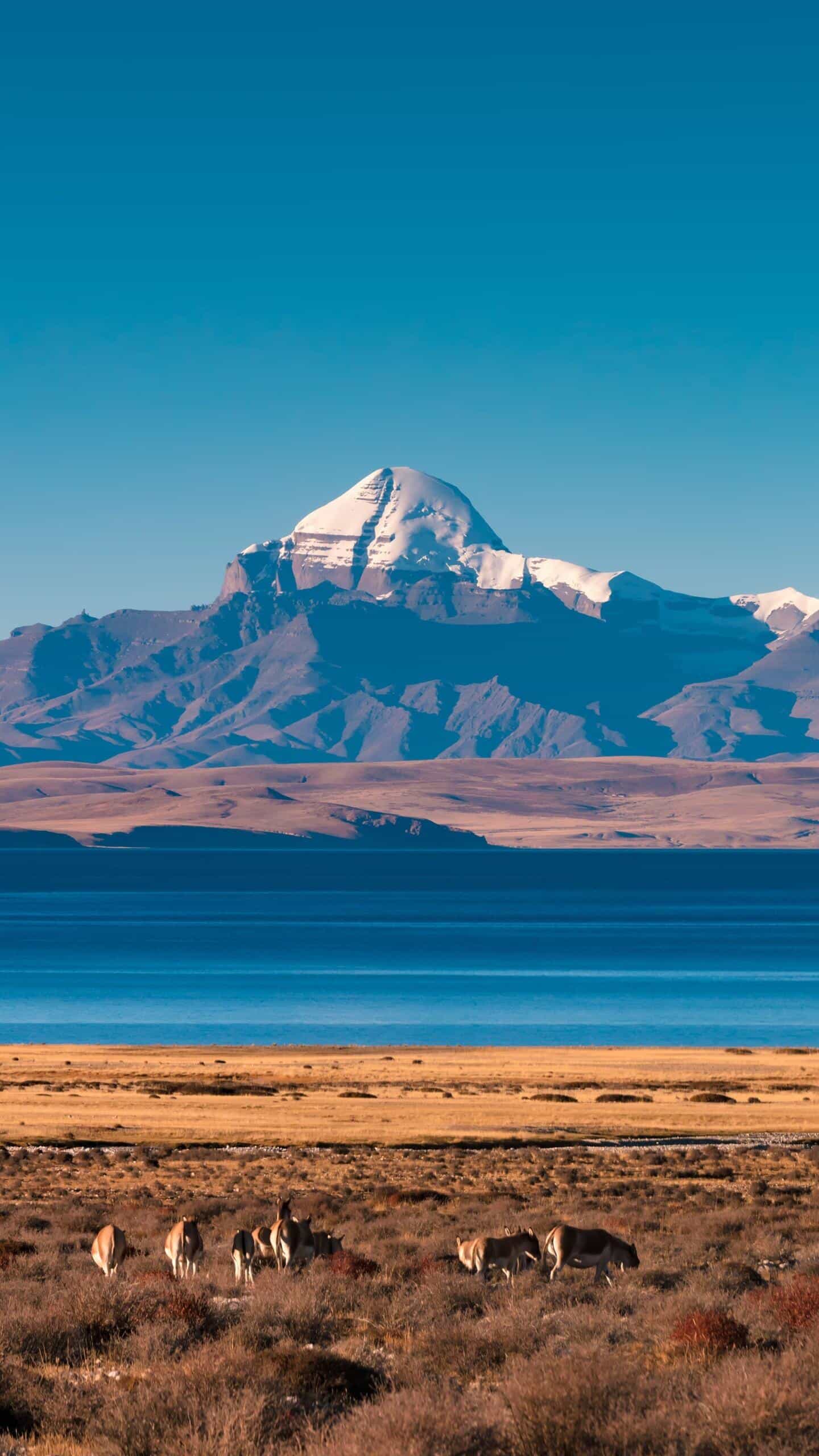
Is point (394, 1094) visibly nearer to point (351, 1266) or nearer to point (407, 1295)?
point (351, 1266)

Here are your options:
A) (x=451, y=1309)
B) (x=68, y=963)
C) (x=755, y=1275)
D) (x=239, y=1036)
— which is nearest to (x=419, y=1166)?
(x=755, y=1275)

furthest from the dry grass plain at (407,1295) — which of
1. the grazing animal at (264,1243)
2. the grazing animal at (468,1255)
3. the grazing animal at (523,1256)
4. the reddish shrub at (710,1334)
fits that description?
the grazing animal at (264,1243)

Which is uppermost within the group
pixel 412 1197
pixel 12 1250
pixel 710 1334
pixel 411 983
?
pixel 710 1334

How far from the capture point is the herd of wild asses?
49.4 feet

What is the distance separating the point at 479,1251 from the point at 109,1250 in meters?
3.65

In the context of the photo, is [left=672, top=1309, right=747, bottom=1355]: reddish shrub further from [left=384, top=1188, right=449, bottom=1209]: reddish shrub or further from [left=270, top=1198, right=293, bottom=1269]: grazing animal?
[left=384, top=1188, right=449, bottom=1209]: reddish shrub

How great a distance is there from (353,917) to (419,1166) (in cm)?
16840

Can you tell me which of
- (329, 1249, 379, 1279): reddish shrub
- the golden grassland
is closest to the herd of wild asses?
(329, 1249, 379, 1279): reddish shrub

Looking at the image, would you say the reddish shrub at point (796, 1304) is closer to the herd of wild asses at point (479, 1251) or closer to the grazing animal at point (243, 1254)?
the herd of wild asses at point (479, 1251)

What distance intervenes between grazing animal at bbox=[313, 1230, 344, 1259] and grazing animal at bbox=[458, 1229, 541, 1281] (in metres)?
1.97

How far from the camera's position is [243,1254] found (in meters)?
15.4

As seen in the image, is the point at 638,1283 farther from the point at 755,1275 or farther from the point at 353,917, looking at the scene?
the point at 353,917

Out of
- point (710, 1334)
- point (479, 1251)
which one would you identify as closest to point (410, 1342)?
point (710, 1334)

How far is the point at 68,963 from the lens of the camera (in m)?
138
